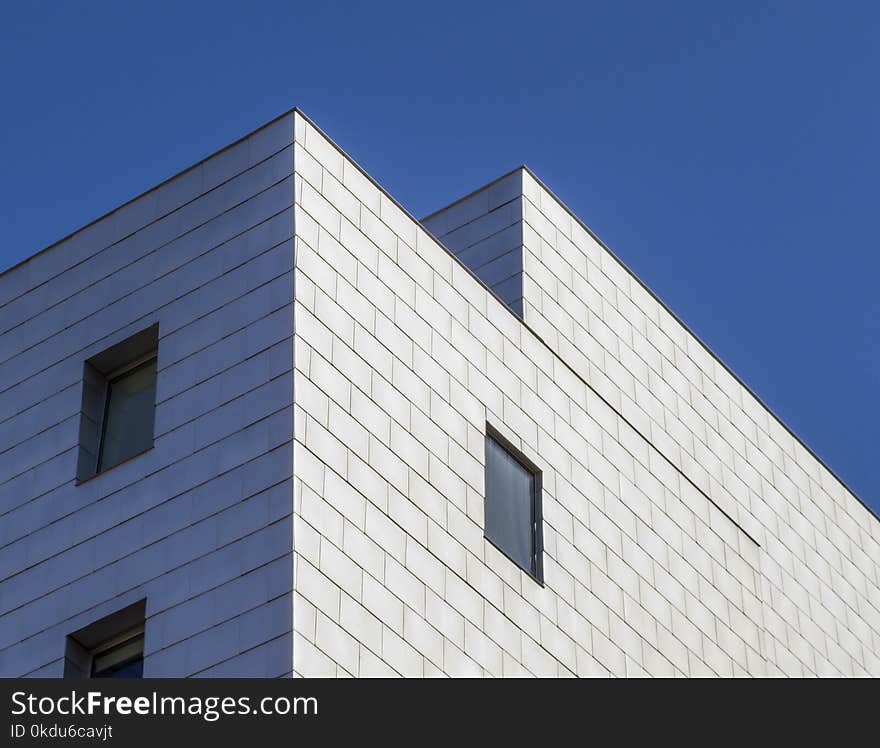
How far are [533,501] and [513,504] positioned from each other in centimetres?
60

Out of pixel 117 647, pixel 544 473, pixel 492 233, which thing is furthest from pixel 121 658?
pixel 492 233

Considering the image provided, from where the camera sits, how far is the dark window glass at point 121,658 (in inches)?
1067

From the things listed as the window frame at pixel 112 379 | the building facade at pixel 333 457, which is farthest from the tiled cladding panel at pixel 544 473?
the window frame at pixel 112 379

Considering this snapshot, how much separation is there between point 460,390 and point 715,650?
6934 millimetres

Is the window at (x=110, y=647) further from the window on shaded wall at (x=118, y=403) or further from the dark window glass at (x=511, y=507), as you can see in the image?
the dark window glass at (x=511, y=507)

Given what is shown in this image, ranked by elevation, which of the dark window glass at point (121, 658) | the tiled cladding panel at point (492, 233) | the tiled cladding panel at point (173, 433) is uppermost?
the tiled cladding panel at point (492, 233)

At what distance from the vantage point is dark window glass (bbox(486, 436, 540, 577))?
29953 mm

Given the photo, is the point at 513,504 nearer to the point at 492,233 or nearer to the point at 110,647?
the point at 110,647

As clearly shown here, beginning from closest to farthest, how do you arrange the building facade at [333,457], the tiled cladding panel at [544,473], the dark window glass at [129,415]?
1. the building facade at [333,457]
2. the tiled cladding panel at [544,473]
3. the dark window glass at [129,415]

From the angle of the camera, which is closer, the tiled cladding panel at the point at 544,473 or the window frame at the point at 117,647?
the tiled cladding panel at the point at 544,473

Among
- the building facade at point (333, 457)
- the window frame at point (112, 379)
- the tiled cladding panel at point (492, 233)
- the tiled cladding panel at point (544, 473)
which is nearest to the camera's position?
the building facade at point (333, 457)

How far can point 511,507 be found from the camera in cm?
3036

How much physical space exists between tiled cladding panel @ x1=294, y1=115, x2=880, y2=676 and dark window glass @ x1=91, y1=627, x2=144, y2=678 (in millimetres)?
3104

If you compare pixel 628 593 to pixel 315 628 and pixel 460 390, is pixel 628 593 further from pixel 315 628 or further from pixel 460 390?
pixel 315 628
